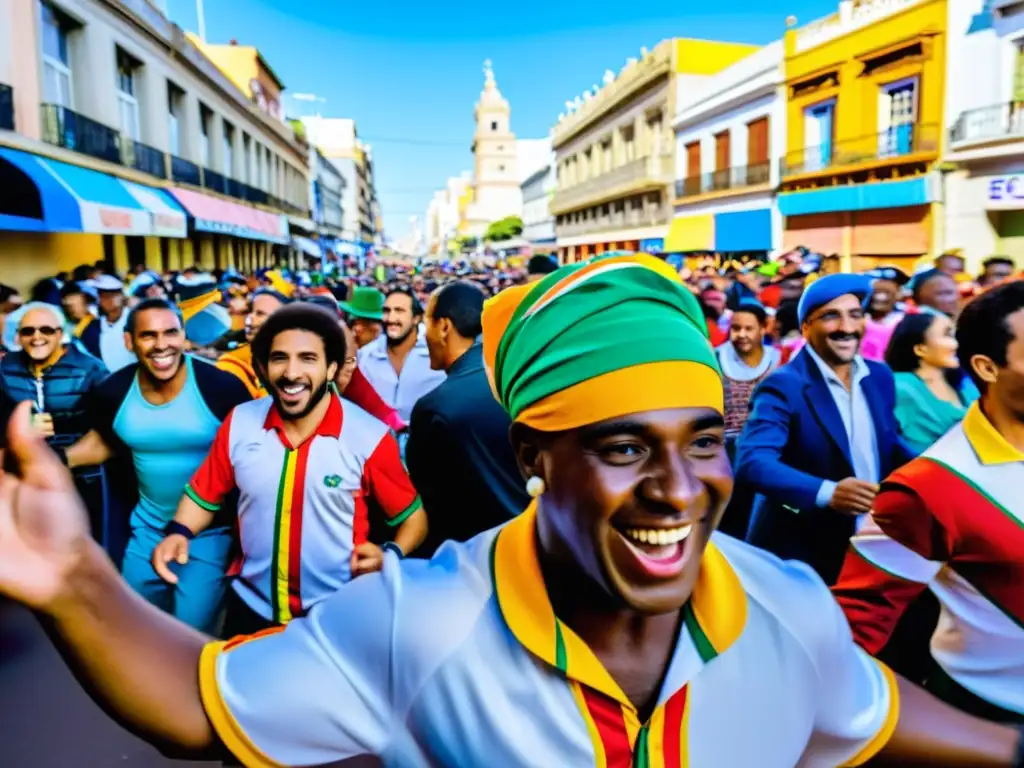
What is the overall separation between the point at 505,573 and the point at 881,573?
1321 millimetres

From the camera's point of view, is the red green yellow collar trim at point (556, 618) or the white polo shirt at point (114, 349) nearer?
the red green yellow collar trim at point (556, 618)

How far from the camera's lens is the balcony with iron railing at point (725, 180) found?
25422 millimetres

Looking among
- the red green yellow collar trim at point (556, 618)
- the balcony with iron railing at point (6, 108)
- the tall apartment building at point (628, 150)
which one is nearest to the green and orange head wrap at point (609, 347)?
the red green yellow collar trim at point (556, 618)

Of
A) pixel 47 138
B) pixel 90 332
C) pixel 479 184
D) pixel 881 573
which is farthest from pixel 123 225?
pixel 479 184

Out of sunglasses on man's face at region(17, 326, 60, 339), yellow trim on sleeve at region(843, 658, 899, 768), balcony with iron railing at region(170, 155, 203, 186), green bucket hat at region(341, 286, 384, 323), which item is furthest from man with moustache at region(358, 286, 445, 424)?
balcony with iron railing at region(170, 155, 203, 186)

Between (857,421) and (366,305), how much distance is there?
4.05m

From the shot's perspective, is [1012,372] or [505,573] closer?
[505,573]

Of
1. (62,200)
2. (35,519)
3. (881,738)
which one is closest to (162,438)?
(35,519)

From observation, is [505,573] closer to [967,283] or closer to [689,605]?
[689,605]

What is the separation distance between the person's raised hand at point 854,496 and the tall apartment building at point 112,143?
1162 cm

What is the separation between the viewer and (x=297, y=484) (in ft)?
9.18

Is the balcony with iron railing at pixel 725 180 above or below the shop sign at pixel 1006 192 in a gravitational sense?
above

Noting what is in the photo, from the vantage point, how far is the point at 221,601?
3.19 meters

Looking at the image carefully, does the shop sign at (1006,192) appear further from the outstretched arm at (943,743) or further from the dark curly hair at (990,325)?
the outstretched arm at (943,743)
